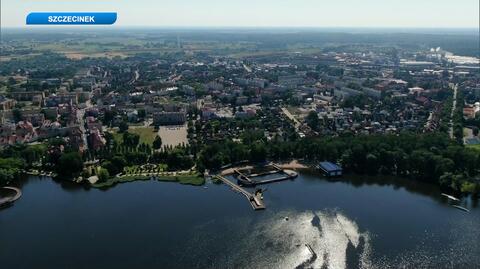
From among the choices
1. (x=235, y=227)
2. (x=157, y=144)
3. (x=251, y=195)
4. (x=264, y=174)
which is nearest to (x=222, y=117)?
(x=157, y=144)

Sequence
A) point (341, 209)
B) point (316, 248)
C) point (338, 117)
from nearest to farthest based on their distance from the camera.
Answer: point (316, 248) → point (341, 209) → point (338, 117)

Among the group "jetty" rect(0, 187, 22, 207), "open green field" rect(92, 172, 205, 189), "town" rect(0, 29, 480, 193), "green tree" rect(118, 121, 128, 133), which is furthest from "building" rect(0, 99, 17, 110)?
"open green field" rect(92, 172, 205, 189)

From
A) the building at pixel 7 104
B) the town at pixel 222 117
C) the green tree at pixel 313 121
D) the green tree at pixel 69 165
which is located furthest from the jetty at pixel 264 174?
the building at pixel 7 104

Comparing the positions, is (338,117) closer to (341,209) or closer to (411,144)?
(411,144)

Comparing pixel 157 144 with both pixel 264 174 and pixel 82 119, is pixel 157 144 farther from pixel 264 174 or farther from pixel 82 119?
pixel 82 119

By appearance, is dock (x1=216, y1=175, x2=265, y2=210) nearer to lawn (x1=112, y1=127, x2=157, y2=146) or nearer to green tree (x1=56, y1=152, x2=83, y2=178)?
green tree (x1=56, y1=152, x2=83, y2=178)

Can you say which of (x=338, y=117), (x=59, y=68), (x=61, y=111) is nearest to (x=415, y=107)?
(x=338, y=117)
